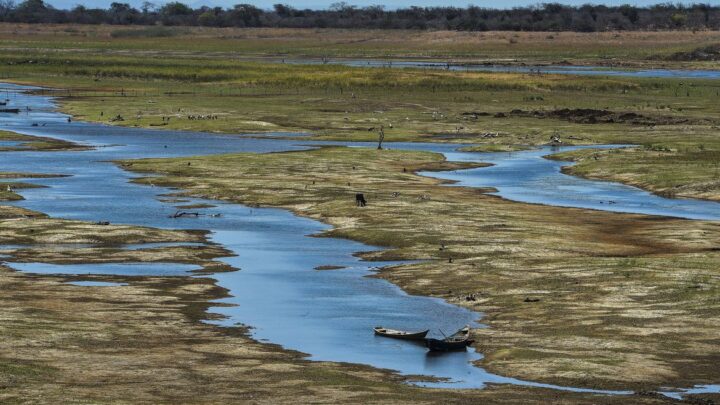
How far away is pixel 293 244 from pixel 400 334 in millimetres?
22590

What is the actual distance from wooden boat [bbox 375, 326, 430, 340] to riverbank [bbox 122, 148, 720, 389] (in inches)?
84.0

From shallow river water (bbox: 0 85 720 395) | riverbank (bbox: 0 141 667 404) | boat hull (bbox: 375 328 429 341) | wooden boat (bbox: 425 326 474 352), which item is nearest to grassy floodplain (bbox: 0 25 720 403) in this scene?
riverbank (bbox: 0 141 667 404)

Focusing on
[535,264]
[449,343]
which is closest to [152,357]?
[449,343]

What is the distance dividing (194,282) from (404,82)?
126 metres

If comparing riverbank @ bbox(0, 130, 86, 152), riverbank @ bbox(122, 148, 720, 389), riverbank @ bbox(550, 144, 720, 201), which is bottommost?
riverbank @ bbox(0, 130, 86, 152)

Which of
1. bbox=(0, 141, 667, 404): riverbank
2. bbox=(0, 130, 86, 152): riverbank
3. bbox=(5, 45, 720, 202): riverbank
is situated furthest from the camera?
bbox=(5, 45, 720, 202): riverbank

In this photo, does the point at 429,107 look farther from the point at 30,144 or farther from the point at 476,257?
the point at 476,257

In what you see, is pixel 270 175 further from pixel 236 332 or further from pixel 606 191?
pixel 236 332

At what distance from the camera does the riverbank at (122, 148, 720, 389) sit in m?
43.6

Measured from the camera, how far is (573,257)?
202ft

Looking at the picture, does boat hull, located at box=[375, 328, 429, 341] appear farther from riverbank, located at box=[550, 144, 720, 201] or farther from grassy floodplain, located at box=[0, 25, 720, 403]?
riverbank, located at box=[550, 144, 720, 201]

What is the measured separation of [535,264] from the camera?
198ft

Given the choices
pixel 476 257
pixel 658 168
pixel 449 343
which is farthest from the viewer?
pixel 658 168

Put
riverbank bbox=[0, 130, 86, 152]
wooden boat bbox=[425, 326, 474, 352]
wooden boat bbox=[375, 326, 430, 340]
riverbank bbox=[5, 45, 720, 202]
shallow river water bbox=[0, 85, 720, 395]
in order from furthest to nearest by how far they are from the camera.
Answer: riverbank bbox=[5, 45, 720, 202] < riverbank bbox=[0, 130, 86, 152] < shallow river water bbox=[0, 85, 720, 395] < wooden boat bbox=[375, 326, 430, 340] < wooden boat bbox=[425, 326, 474, 352]
